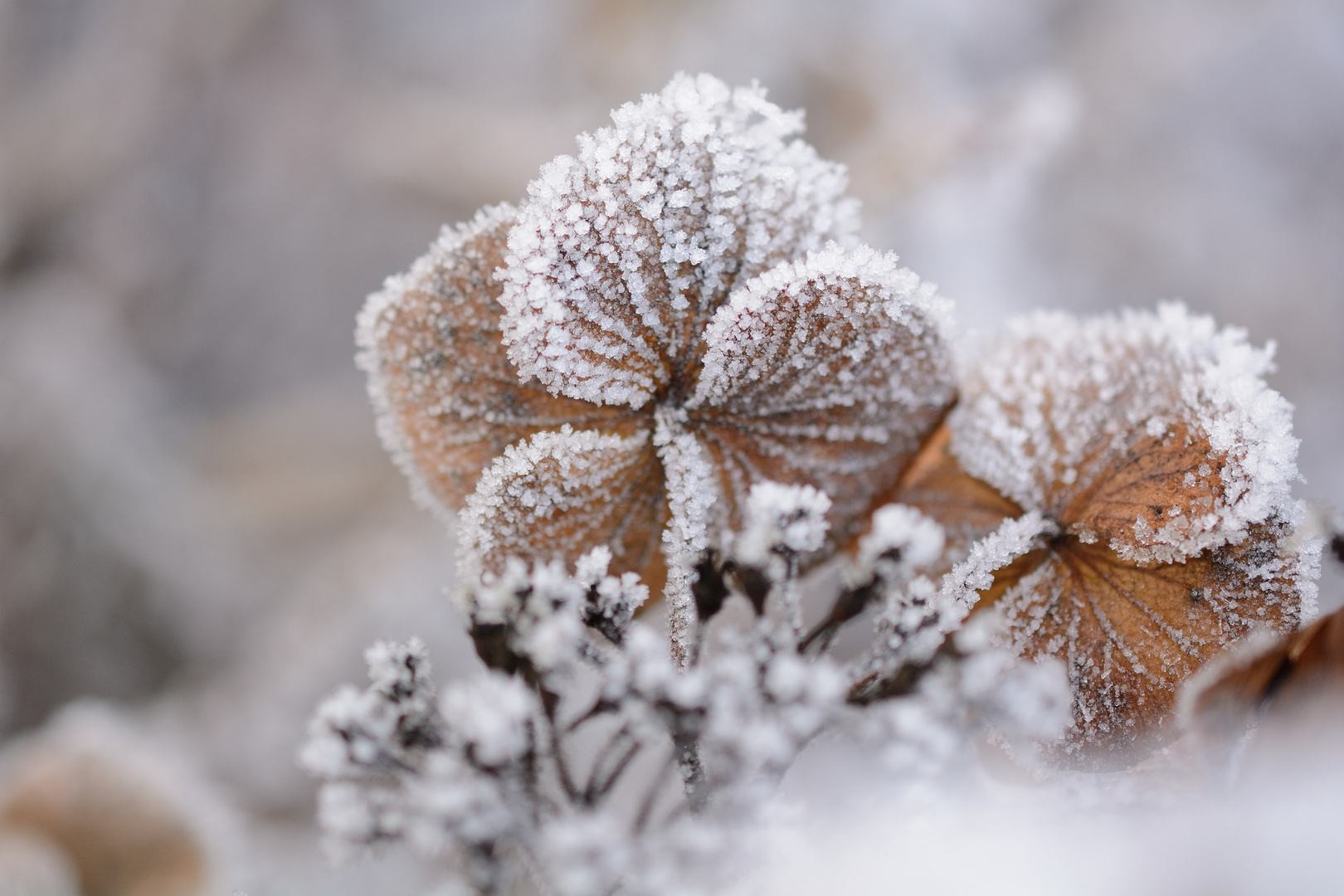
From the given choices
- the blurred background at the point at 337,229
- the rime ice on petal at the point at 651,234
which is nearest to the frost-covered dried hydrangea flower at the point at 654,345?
the rime ice on petal at the point at 651,234

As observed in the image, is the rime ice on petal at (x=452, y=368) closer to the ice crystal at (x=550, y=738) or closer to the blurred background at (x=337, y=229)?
the ice crystal at (x=550, y=738)

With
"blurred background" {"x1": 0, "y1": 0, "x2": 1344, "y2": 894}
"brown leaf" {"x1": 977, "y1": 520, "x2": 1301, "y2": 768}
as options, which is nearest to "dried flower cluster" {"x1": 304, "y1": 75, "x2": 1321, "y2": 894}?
"brown leaf" {"x1": 977, "y1": 520, "x2": 1301, "y2": 768}

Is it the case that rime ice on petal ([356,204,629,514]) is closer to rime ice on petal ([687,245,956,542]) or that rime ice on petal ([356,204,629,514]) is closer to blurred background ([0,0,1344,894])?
rime ice on petal ([687,245,956,542])

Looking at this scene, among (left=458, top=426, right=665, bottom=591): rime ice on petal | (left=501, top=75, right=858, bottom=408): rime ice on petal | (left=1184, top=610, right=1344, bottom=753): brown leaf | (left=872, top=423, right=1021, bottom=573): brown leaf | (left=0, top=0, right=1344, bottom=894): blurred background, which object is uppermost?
(left=0, top=0, right=1344, bottom=894): blurred background

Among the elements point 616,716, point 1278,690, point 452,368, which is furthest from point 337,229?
point 1278,690

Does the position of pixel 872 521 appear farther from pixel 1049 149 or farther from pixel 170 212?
pixel 170 212

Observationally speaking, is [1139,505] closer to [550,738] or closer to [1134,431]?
[1134,431]
